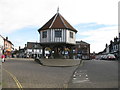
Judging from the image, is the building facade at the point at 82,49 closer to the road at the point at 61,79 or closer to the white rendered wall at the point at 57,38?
the white rendered wall at the point at 57,38

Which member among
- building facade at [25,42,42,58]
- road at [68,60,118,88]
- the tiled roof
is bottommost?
road at [68,60,118,88]

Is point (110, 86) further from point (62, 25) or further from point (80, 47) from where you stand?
point (80, 47)

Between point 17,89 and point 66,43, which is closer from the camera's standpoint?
point 17,89

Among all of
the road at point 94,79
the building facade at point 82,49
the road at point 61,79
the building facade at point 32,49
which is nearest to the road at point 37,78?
the road at point 61,79

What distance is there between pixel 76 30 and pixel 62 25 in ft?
11.9

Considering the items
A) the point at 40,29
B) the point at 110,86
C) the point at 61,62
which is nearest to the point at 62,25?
the point at 40,29

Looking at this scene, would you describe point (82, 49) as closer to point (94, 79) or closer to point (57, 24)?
point (57, 24)

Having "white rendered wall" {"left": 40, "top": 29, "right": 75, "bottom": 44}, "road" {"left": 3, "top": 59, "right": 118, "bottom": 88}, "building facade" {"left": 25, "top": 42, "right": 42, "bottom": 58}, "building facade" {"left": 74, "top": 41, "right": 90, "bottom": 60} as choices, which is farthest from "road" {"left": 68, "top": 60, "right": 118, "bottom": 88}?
"building facade" {"left": 74, "top": 41, "right": 90, "bottom": 60}

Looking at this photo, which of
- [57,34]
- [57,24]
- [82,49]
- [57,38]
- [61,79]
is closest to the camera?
[61,79]

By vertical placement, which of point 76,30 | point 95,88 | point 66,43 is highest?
point 76,30

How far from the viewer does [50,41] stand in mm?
33938

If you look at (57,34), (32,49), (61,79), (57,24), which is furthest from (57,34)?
(32,49)

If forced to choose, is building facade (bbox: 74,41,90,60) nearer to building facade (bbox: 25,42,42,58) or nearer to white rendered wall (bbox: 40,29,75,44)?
building facade (bbox: 25,42,42,58)

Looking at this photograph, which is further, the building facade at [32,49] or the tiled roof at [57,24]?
the building facade at [32,49]
